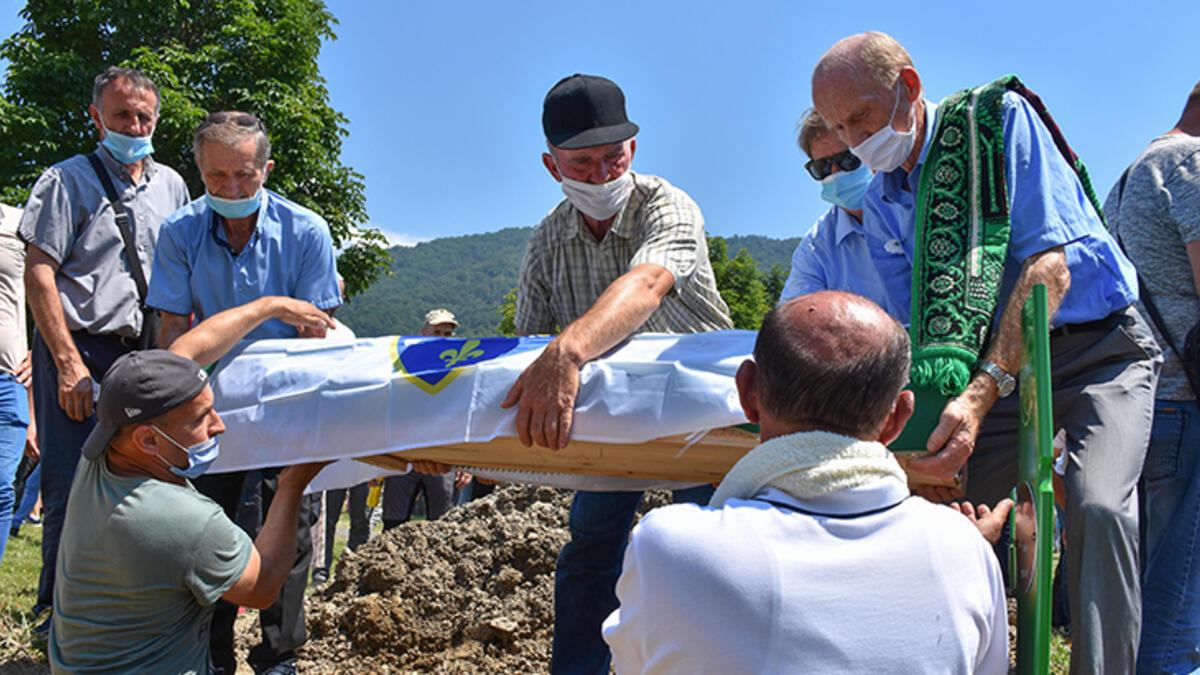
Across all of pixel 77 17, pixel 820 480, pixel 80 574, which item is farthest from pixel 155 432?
pixel 77 17

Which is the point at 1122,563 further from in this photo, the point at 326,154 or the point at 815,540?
the point at 326,154

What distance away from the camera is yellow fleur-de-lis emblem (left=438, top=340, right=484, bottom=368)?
282 cm

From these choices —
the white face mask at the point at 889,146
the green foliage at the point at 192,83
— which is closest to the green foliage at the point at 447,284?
the green foliage at the point at 192,83

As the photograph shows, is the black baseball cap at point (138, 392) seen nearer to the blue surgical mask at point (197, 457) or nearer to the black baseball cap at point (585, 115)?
the blue surgical mask at point (197, 457)

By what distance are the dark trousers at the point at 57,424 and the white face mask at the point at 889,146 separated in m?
3.40

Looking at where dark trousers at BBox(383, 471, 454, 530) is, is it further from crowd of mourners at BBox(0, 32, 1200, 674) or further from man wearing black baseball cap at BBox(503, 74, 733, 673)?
man wearing black baseball cap at BBox(503, 74, 733, 673)

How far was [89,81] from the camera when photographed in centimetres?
1780

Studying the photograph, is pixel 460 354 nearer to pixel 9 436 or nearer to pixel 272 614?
pixel 272 614

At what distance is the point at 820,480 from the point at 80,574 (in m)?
2.12

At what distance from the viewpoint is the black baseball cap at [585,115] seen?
3336 millimetres

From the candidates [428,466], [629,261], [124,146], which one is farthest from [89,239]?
[629,261]

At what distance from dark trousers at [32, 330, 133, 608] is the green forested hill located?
334 ft

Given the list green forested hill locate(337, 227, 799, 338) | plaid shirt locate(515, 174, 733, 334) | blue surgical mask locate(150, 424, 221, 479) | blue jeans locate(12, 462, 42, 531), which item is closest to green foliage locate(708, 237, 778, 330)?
blue jeans locate(12, 462, 42, 531)

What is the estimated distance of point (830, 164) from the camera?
3406mm
